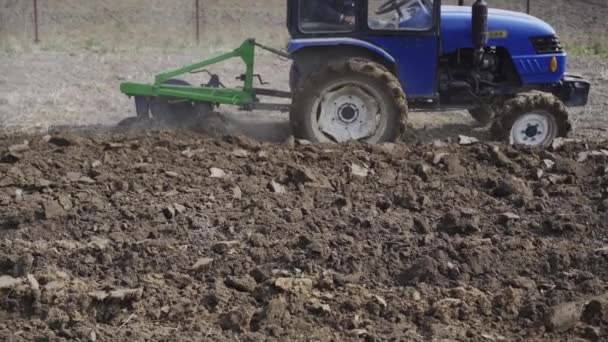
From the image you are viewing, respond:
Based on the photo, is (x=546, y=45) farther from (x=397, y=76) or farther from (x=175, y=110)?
(x=175, y=110)

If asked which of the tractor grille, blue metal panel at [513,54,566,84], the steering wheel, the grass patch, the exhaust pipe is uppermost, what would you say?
the steering wheel

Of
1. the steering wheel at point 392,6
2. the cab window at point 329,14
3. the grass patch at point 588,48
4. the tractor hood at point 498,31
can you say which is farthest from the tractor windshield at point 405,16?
the grass patch at point 588,48

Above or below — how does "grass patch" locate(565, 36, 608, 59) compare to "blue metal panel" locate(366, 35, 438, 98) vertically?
below

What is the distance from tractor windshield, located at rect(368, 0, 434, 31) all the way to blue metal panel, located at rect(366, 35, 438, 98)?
11 centimetres

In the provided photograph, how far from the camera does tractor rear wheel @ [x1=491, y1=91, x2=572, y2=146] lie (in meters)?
10.4

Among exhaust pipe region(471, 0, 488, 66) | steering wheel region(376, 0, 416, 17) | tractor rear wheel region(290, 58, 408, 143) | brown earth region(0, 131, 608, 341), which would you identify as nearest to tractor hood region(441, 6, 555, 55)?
exhaust pipe region(471, 0, 488, 66)

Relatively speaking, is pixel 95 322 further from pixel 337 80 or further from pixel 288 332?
pixel 337 80

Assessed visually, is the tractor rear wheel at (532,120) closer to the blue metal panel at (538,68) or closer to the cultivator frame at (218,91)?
the blue metal panel at (538,68)

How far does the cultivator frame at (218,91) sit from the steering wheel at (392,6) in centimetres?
112

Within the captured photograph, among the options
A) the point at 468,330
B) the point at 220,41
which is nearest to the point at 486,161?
the point at 468,330

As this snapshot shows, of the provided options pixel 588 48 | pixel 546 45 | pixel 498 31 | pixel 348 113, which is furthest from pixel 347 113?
pixel 588 48

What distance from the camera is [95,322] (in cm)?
605

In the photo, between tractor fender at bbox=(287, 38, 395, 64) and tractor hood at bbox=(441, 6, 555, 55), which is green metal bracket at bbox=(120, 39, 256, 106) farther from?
tractor hood at bbox=(441, 6, 555, 55)

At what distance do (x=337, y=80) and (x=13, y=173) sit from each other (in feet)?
11.1
